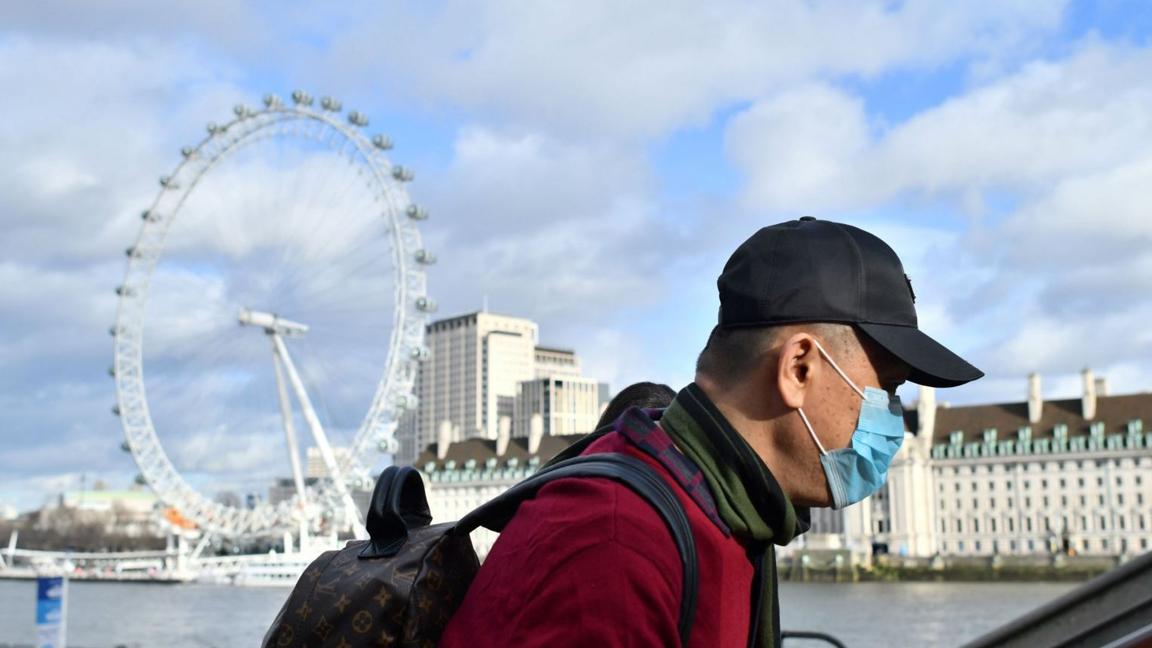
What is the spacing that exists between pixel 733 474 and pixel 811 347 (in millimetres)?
200

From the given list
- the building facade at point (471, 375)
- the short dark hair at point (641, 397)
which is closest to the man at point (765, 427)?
the short dark hair at point (641, 397)

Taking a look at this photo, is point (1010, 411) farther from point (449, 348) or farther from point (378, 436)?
point (449, 348)

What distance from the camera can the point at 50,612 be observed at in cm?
1298

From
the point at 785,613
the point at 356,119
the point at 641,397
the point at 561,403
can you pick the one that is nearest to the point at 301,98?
the point at 356,119

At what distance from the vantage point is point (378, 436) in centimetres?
4903

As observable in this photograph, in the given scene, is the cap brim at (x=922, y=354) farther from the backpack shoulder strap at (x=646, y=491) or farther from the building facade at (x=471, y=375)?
the building facade at (x=471, y=375)

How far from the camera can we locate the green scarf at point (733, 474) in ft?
5.60

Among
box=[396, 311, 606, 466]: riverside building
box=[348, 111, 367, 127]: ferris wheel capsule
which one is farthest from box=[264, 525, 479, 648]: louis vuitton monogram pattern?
box=[396, 311, 606, 466]: riverside building

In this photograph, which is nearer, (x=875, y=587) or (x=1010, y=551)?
(x=875, y=587)

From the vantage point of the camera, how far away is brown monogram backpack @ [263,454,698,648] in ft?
5.36

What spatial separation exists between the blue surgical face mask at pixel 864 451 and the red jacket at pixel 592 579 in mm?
259

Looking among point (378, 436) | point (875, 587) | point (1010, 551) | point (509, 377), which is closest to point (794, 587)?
point (875, 587)

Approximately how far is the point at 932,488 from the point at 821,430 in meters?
93.6

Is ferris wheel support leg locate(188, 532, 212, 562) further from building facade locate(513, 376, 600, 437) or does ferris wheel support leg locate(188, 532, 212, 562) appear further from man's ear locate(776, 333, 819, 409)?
man's ear locate(776, 333, 819, 409)
